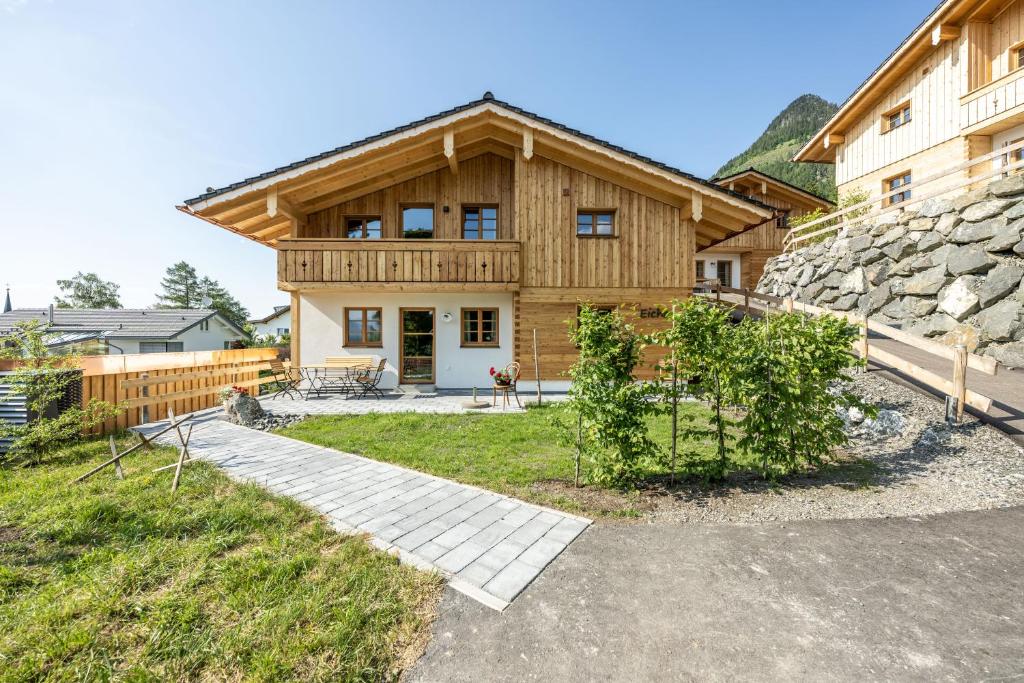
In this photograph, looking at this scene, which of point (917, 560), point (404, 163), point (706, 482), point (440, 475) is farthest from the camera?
point (404, 163)

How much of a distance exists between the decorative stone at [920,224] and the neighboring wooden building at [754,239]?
10.0 meters

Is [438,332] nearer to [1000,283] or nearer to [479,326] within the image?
[479,326]

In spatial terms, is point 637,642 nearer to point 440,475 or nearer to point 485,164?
point 440,475

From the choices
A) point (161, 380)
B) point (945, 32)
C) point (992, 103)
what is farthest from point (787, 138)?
point (161, 380)

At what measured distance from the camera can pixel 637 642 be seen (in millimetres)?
2350

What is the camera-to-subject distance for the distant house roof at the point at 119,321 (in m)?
24.9

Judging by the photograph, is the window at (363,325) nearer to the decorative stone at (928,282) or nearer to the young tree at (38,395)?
the young tree at (38,395)

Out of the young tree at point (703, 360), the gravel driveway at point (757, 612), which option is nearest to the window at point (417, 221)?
the young tree at point (703, 360)

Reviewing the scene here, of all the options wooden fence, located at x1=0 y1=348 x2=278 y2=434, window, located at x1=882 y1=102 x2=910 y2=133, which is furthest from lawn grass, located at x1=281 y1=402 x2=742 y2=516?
window, located at x1=882 y1=102 x2=910 y2=133

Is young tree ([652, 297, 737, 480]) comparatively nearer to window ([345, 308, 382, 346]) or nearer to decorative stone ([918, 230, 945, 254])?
window ([345, 308, 382, 346])

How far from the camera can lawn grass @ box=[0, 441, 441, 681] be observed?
85.7 inches

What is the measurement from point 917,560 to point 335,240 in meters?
12.8

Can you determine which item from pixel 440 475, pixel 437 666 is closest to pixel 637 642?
pixel 437 666

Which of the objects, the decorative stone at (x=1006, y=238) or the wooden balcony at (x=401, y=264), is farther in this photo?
the wooden balcony at (x=401, y=264)
